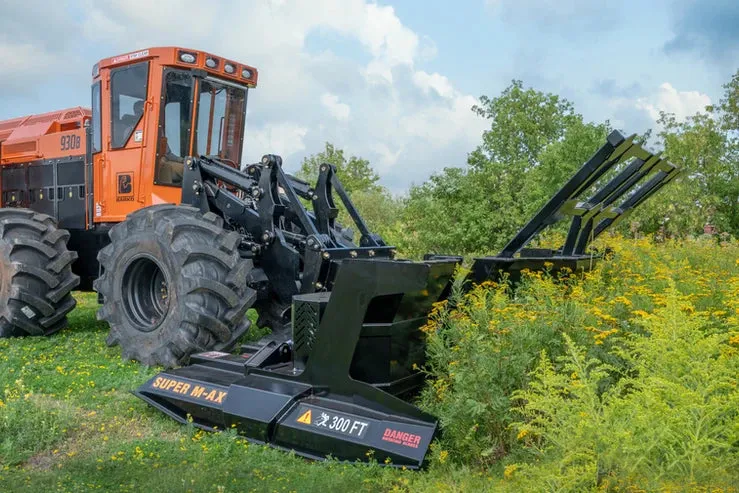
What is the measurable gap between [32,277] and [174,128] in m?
2.57

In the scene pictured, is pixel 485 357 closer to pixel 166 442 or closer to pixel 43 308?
pixel 166 442

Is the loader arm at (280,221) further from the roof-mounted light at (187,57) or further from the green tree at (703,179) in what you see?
the green tree at (703,179)

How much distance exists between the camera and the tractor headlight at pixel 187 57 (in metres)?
8.38

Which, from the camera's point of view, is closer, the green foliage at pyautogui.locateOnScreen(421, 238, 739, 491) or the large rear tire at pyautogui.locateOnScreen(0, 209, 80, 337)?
the green foliage at pyautogui.locateOnScreen(421, 238, 739, 491)

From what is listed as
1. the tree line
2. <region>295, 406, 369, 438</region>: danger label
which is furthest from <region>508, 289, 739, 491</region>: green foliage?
the tree line

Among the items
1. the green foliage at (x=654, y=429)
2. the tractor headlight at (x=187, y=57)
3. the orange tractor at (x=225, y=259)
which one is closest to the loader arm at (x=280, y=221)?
the orange tractor at (x=225, y=259)

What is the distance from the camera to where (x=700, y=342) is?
13.6ft

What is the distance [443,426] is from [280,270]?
308 centimetres

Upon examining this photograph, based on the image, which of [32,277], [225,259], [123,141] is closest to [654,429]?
[225,259]

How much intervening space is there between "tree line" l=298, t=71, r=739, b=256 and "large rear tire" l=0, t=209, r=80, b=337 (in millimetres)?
9851

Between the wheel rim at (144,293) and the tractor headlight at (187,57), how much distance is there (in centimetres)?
262

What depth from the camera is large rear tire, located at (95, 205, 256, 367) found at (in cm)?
655

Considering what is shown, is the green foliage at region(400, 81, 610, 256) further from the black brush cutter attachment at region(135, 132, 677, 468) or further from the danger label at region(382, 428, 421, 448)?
the danger label at region(382, 428, 421, 448)

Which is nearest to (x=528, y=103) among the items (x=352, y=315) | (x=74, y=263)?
(x=74, y=263)
